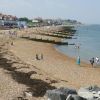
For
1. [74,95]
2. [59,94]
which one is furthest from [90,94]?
[59,94]

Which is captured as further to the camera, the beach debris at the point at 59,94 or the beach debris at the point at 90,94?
the beach debris at the point at 59,94

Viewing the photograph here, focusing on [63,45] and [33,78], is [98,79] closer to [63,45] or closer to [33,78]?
[33,78]

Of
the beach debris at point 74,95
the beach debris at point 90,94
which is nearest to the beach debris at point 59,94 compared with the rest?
the beach debris at point 74,95

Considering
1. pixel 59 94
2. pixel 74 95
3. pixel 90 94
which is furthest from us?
pixel 59 94

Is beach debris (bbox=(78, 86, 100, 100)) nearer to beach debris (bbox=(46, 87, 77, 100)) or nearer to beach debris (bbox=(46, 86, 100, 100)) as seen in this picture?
beach debris (bbox=(46, 86, 100, 100))

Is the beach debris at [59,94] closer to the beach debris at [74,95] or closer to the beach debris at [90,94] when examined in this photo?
the beach debris at [74,95]

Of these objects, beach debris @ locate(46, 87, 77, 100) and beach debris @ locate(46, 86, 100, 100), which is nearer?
beach debris @ locate(46, 86, 100, 100)

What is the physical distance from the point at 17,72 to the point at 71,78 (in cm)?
406

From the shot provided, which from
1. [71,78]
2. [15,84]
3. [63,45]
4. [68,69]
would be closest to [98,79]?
[71,78]

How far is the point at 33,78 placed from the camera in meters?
22.8

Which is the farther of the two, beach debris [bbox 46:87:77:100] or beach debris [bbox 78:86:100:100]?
beach debris [bbox 46:87:77:100]

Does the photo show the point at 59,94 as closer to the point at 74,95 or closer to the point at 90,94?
the point at 74,95

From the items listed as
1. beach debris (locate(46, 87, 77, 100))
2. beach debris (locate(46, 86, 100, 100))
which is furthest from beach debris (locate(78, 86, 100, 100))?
beach debris (locate(46, 87, 77, 100))

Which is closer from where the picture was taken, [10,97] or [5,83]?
[10,97]
